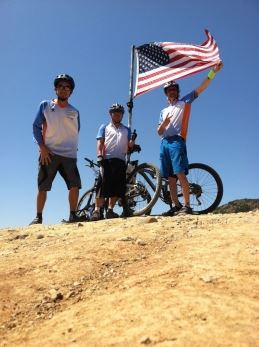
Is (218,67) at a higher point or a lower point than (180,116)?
higher

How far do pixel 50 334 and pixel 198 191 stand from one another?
484cm

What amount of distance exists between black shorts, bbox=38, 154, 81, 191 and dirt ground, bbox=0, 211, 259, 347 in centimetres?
150

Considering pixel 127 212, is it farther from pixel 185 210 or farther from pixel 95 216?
pixel 185 210

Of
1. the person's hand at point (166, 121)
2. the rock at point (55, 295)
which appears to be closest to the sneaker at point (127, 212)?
the person's hand at point (166, 121)

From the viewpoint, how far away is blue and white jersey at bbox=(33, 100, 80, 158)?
728 centimetres

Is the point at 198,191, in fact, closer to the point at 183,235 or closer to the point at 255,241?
the point at 183,235

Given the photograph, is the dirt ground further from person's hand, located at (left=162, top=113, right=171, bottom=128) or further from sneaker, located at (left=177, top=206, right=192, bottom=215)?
person's hand, located at (left=162, top=113, right=171, bottom=128)

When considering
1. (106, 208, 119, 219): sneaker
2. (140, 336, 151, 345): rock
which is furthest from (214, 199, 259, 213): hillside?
(140, 336, 151, 345): rock

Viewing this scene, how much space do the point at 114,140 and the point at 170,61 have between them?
3.19 meters

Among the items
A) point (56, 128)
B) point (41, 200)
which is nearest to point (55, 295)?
point (41, 200)

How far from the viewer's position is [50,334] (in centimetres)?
313

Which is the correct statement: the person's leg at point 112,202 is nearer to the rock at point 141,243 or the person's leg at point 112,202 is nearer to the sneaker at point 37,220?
the sneaker at point 37,220

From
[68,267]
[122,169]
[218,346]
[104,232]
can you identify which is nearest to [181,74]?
[122,169]

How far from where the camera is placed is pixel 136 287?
12.1 ft
